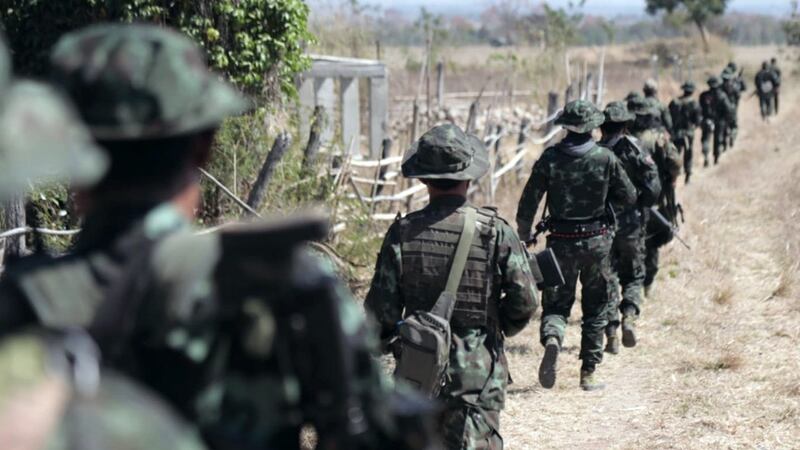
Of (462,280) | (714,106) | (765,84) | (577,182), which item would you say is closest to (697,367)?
(577,182)

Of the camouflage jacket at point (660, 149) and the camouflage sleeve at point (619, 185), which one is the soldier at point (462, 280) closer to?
the camouflage sleeve at point (619, 185)

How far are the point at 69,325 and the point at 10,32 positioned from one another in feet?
29.9

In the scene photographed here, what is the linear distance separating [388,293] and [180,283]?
9.44 feet

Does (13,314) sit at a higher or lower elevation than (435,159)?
higher

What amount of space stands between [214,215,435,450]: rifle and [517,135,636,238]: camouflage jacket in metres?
4.68

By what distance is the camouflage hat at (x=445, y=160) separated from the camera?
14.3 ft

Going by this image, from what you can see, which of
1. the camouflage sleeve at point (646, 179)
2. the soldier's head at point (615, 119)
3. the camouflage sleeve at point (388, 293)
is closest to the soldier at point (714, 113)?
the camouflage sleeve at point (646, 179)

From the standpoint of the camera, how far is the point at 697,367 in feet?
24.7

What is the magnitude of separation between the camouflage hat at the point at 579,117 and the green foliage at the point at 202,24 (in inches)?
169

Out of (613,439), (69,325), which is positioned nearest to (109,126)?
(69,325)

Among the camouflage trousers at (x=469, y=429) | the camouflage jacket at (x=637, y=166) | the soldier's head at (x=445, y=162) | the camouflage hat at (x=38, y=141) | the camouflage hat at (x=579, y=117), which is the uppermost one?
the camouflage hat at (x=38, y=141)

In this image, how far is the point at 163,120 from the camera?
171 centimetres

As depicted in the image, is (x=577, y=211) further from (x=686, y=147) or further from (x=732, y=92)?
(x=732, y=92)

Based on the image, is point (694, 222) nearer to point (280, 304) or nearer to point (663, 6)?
point (280, 304)
